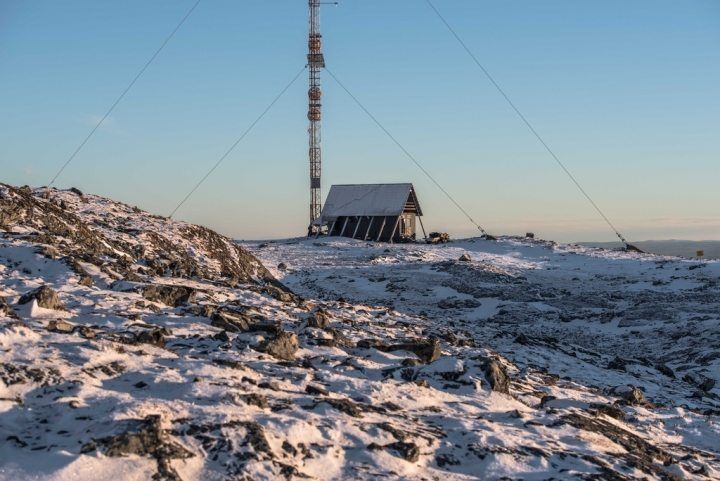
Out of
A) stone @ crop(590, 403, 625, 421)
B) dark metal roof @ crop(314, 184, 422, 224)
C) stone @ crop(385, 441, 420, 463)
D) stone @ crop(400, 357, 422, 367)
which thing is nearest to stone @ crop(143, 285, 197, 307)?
stone @ crop(400, 357, 422, 367)

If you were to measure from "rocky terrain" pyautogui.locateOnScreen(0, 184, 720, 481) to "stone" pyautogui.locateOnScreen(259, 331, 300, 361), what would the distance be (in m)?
0.02

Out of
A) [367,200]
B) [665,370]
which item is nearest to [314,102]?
[367,200]

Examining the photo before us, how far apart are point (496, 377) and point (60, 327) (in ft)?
18.8

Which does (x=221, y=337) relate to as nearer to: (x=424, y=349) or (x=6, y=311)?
(x=6, y=311)

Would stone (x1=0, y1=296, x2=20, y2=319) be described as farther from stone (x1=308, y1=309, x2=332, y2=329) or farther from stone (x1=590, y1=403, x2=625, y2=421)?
stone (x1=590, y1=403, x2=625, y2=421)

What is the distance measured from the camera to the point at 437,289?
25.6 meters

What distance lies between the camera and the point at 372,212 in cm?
4653

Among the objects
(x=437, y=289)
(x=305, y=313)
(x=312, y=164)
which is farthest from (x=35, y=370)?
(x=312, y=164)

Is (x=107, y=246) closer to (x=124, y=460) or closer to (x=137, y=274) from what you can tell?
(x=137, y=274)

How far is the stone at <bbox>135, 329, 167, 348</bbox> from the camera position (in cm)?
924

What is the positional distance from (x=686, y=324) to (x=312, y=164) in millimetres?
34504

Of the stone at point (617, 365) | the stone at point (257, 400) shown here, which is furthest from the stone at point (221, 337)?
the stone at point (617, 365)

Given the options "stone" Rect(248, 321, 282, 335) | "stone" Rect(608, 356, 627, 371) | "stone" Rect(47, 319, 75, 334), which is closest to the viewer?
"stone" Rect(47, 319, 75, 334)

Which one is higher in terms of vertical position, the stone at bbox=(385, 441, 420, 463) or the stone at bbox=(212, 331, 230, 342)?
the stone at bbox=(212, 331, 230, 342)
